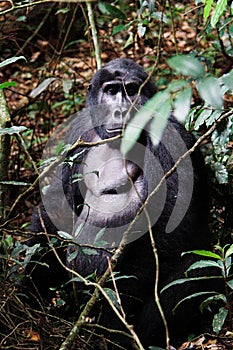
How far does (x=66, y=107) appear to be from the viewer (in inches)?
277

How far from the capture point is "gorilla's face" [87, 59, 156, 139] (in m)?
4.12

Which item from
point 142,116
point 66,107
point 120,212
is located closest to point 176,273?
point 120,212

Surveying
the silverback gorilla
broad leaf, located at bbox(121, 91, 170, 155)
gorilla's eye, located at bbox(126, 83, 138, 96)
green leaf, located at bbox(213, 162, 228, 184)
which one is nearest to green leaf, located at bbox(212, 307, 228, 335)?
the silverback gorilla

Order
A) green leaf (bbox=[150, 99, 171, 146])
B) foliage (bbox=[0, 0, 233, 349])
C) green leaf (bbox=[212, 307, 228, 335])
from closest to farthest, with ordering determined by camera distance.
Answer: green leaf (bbox=[150, 99, 171, 146]), foliage (bbox=[0, 0, 233, 349]), green leaf (bbox=[212, 307, 228, 335])

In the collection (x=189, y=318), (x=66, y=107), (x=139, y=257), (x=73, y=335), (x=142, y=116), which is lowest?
(x=66, y=107)

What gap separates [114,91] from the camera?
4215 millimetres

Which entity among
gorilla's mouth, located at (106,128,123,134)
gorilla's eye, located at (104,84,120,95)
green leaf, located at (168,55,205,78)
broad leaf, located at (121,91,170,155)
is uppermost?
green leaf, located at (168,55,205,78)

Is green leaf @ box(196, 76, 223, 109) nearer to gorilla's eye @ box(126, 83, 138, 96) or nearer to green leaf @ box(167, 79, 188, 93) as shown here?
green leaf @ box(167, 79, 188, 93)

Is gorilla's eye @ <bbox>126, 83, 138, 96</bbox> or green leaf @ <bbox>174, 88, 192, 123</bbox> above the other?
green leaf @ <bbox>174, 88, 192, 123</bbox>

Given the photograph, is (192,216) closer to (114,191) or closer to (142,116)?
(114,191)

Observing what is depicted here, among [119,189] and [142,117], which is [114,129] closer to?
[119,189]

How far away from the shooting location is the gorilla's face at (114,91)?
4125 mm

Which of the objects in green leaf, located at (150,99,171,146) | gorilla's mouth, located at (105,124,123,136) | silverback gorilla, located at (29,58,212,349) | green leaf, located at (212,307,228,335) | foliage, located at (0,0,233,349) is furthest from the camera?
gorilla's mouth, located at (105,124,123,136)

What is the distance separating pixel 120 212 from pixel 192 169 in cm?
65
